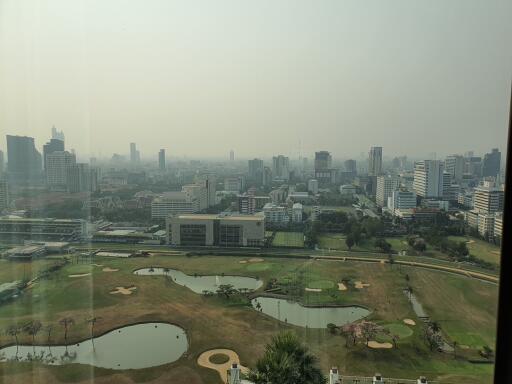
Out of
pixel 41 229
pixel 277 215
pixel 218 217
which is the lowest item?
pixel 218 217

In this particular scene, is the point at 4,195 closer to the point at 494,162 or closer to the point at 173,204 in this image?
the point at 494,162

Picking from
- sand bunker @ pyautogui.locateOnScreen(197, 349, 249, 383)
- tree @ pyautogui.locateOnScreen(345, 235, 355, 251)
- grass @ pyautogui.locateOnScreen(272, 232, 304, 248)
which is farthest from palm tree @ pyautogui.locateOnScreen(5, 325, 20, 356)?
tree @ pyautogui.locateOnScreen(345, 235, 355, 251)

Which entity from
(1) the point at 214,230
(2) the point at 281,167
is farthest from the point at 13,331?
(1) the point at 214,230

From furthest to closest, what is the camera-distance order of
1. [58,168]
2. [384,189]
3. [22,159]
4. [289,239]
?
[384,189] → [289,239] → [58,168] → [22,159]

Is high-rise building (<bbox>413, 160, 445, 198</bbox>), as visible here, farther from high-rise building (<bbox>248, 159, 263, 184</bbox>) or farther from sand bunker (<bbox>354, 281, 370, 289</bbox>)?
high-rise building (<bbox>248, 159, 263, 184</bbox>)

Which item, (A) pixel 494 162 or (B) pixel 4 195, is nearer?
(A) pixel 494 162

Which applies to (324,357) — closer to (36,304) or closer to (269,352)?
(269,352)

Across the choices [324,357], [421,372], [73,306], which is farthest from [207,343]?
[421,372]
